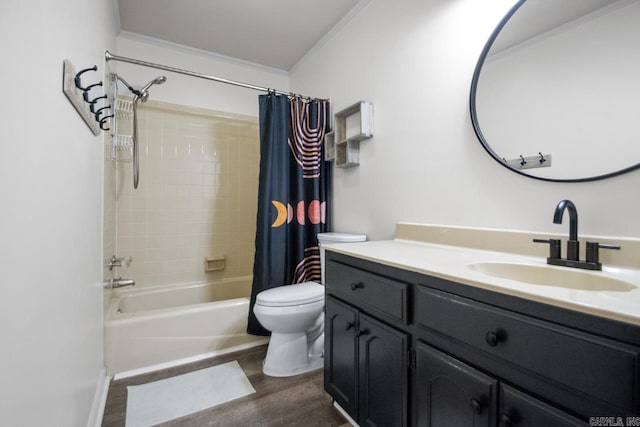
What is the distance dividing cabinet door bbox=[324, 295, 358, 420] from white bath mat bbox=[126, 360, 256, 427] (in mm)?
542

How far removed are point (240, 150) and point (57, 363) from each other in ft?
7.66

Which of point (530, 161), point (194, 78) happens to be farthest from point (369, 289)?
point (194, 78)

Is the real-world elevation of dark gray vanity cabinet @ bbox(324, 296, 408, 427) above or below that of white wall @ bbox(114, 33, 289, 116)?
below

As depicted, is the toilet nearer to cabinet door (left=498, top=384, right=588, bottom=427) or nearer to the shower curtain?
the shower curtain

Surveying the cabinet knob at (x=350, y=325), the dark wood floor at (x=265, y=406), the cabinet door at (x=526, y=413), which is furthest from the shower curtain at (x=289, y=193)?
the cabinet door at (x=526, y=413)

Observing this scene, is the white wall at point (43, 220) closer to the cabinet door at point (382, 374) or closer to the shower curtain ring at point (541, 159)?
the cabinet door at point (382, 374)

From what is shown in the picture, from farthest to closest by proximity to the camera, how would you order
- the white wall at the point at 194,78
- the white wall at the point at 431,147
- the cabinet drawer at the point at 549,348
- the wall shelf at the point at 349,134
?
the white wall at the point at 194,78 < the wall shelf at the point at 349,134 < the white wall at the point at 431,147 < the cabinet drawer at the point at 549,348

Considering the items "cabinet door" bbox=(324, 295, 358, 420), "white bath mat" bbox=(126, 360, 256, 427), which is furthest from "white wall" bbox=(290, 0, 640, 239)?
"white bath mat" bbox=(126, 360, 256, 427)

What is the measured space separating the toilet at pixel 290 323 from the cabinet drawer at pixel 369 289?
390mm

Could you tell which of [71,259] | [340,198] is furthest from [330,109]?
[71,259]

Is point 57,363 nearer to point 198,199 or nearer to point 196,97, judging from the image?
point 198,199

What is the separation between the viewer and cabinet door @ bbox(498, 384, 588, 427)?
62 centimetres

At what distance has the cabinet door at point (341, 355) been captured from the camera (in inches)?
49.6

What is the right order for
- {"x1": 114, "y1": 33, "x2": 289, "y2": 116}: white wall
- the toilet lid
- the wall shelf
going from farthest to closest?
{"x1": 114, "y1": 33, "x2": 289, "y2": 116}: white wall
the wall shelf
the toilet lid
